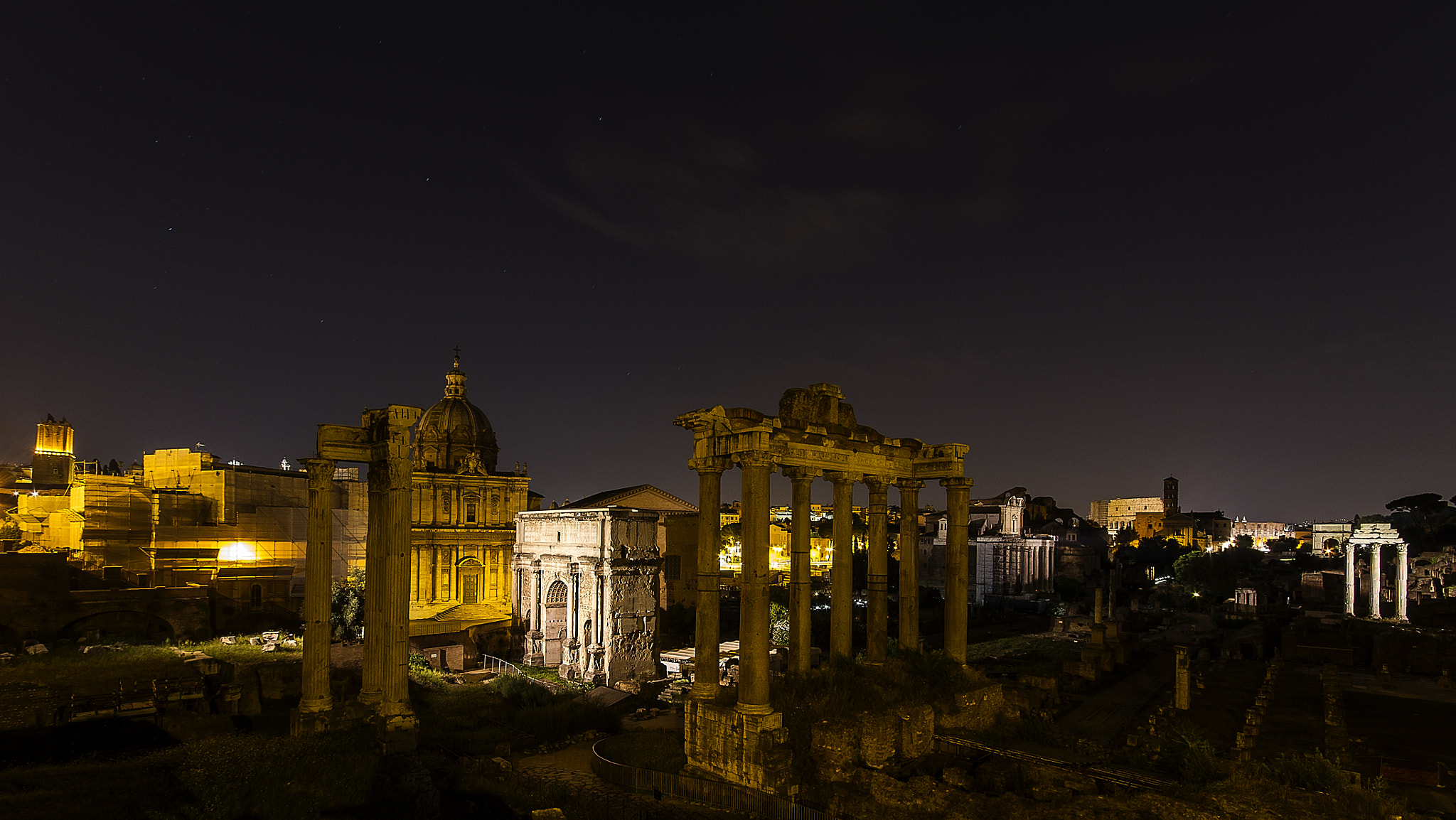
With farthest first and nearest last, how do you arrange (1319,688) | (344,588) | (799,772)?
(344,588) < (1319,688) < (799,772)

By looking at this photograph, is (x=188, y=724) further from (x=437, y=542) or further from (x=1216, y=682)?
(x=1216, y=682)

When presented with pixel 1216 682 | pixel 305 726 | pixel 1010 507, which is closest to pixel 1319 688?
pixel 1216 682

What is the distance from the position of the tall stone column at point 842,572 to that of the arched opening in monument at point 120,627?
30.8 m

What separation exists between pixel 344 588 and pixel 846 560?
3359 centimetres

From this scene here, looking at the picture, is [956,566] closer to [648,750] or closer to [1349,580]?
[648,750]

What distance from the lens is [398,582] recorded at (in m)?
17.6

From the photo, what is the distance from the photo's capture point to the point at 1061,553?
103 m

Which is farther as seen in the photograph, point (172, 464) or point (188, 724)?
point (172, 464)

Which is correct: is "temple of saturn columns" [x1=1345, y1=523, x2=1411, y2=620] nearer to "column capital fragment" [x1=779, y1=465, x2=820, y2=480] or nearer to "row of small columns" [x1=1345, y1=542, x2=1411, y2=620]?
"row of small columns" [x1=1345, y1=542, x2=1411, y2=620]

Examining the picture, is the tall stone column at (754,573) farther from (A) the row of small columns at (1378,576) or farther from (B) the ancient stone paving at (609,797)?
(A) the row of small columns at (1378,576)

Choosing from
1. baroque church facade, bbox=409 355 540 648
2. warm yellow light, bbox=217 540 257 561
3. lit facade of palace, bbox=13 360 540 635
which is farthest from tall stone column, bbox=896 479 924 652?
warm yellow light, bbox=217 540 257 561

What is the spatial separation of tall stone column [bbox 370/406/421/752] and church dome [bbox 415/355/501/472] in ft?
107

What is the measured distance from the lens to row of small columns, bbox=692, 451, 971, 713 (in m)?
15.8

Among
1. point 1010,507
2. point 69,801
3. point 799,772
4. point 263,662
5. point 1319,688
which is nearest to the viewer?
A: point 69,801
